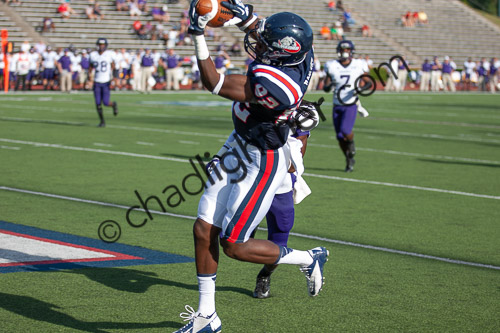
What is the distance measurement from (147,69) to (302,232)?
24.4m

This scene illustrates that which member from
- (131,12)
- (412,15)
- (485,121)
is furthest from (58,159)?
(412,15)

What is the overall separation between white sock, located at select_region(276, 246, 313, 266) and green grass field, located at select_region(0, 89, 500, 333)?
12.6 inches

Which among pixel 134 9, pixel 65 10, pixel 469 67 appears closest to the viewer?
pixel 65 10

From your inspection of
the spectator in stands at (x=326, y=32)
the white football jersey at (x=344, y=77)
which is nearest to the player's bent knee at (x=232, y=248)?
the white football jersey at (x=344, y=77)

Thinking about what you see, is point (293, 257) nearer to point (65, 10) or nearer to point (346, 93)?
point (346, 93)

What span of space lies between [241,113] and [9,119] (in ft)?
48.0

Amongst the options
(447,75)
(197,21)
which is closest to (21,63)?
(447,75)

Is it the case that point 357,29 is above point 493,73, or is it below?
above

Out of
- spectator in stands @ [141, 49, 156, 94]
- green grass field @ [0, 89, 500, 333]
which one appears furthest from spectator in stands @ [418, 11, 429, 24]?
green grass field @ [0, 89, 500, 333]

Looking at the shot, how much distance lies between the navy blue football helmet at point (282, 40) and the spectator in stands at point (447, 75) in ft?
114

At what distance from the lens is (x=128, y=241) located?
21.5 feet

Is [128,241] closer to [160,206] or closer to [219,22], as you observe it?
[160,206]

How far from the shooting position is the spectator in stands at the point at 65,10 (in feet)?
111

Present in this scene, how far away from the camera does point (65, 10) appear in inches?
1340
